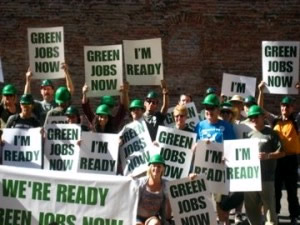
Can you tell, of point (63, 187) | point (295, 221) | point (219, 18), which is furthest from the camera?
point (219, 18)

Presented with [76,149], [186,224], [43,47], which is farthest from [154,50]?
[186,224]

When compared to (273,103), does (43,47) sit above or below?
above

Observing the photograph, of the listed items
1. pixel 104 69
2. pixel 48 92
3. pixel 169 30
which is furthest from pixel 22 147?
pixel 169 30

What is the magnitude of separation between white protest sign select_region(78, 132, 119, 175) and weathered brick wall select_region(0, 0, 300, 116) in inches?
314

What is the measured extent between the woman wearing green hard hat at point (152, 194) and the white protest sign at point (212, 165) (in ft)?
3.05

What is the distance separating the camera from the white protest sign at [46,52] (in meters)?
13.9

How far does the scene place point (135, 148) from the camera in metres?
11.7

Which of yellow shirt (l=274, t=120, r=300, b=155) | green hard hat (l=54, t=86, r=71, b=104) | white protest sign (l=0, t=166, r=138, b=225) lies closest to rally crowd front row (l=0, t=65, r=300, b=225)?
green hard hat (l=54, t=86, r=71, b=104)

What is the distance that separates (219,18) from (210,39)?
49cm

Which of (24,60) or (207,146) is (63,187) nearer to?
(207,146)

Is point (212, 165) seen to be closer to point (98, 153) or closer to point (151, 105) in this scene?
point (98, 153)

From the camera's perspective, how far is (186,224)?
10789mm

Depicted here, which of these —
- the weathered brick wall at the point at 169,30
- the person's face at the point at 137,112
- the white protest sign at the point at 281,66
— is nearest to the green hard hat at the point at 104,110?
the person's face at the point at 137,112

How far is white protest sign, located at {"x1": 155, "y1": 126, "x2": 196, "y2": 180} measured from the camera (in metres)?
11.5
